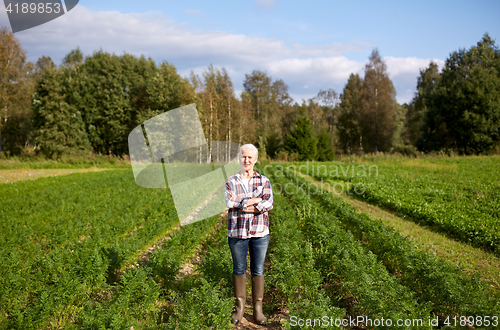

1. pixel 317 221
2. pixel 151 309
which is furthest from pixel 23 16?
pixel 317 221

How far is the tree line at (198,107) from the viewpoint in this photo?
93.0 ft

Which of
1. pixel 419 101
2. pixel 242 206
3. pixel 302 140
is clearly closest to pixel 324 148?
pixel 302 140

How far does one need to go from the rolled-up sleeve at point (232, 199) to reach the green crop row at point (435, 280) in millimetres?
2384

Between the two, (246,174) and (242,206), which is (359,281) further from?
(246,174)

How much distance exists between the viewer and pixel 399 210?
411 inches

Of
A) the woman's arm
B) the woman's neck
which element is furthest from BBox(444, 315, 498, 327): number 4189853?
the woman's neck

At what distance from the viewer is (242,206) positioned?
3.38 m

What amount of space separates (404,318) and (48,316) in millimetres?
3966

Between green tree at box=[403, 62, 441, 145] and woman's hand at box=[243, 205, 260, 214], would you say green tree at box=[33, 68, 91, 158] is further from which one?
green tree at box=[403, 62, 441, 145]

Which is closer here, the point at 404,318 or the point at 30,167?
the point at 404,318

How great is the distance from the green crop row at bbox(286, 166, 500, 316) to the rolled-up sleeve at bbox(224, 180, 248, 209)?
7.82ft

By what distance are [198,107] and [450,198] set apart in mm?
20043

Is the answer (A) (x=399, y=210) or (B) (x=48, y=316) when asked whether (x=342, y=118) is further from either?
(B) (x=48, y=316)

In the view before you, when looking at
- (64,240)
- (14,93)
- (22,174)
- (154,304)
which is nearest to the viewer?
(154,304)
